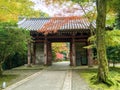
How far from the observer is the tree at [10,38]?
15180 millimetres

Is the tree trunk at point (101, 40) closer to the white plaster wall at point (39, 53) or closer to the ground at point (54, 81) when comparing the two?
the ground at point (54, 81)

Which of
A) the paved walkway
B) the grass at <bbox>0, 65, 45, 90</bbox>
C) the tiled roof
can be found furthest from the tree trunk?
the tiled roof

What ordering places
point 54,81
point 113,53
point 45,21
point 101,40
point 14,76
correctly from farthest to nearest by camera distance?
point 45,21, point 113,53, point 14,76, point 54,81, point 101,40

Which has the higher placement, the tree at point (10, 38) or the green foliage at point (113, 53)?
the tree at point (10, 38)

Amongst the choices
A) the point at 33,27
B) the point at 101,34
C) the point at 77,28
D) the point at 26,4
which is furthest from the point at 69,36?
the point at 101,34

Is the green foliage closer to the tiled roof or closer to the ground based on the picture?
the ground

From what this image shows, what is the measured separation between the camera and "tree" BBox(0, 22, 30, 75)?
15180mm

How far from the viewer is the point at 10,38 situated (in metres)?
15.6

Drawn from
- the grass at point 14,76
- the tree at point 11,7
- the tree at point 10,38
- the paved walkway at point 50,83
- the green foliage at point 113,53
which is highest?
the tree at point 11,7

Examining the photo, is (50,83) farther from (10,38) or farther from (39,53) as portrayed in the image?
(39,53)

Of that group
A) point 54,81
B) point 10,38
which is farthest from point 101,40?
point 10,38

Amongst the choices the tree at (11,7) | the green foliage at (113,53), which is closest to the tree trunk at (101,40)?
the tree at (11,7)

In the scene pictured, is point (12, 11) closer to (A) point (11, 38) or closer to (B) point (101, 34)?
(A) point (11, 38)

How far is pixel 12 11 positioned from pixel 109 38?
282 inches
